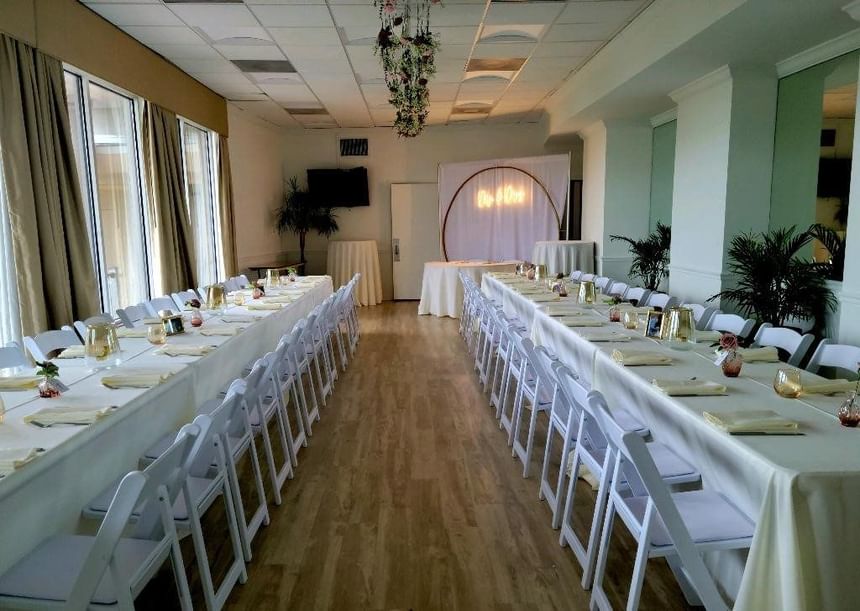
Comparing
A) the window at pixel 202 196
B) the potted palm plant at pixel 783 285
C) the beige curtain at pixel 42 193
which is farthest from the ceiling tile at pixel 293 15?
the potted palm plant at pixel 783 285

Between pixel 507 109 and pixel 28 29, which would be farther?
pixel 507 109

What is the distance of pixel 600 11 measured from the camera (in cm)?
539

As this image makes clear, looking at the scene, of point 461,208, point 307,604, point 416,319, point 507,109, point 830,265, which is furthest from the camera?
point 461,208

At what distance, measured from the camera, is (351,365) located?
21.3 feet

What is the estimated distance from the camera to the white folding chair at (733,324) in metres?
3.80

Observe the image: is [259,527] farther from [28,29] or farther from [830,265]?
[830,265]

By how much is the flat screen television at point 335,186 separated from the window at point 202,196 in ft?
9.76

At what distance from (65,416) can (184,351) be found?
1.17 m

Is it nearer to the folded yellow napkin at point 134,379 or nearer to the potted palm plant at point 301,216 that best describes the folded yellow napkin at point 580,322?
the folded yellow napkin at point 134,379

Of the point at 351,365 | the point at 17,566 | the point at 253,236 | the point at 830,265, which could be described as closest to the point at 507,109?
the point at 253,236

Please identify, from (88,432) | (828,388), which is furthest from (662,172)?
(88,432)

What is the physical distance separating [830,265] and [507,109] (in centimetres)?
664

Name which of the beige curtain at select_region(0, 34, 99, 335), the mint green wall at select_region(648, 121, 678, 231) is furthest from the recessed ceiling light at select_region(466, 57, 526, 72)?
the beige curtain at select_region(0, 34, 99, 335)

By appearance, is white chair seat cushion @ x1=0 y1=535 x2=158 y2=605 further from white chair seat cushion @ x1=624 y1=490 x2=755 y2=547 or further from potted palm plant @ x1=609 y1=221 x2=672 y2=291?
potted palm plant @ x1=609 y1=221 x2=672 y2=291
